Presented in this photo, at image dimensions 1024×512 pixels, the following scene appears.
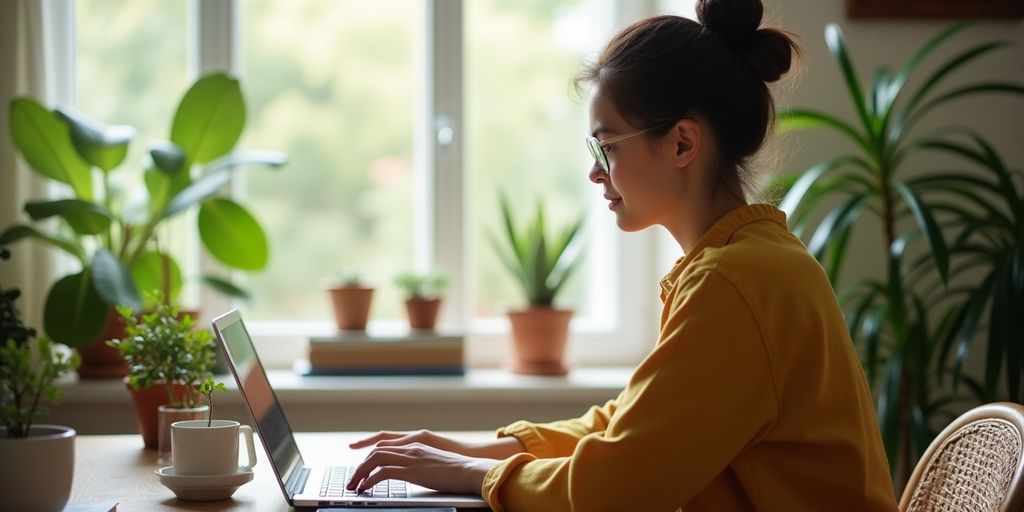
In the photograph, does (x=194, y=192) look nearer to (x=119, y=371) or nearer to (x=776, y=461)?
(x=119, y=371)

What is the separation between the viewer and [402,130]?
3.02 m

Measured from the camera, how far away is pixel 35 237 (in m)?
2.49

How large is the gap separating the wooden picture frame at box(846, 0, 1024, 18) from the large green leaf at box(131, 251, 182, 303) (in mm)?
1762

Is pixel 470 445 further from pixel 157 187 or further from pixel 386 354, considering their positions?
pixel 157 187

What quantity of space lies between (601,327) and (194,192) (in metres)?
1.18

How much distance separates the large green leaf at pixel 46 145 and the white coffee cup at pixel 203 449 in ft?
4.09

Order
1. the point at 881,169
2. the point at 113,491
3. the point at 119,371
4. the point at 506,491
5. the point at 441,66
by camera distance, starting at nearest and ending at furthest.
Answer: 1. the point at 506,491
2. the point at 113,491
3. the point at 881,169
4. the point at 119,371
5. the point at 441,66

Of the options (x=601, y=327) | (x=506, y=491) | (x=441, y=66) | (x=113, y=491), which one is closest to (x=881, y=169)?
(x=601, y=327)

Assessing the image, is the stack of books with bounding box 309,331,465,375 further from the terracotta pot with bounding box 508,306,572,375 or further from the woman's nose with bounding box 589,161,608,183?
the woman's nose with bounding box 589,161,608,183

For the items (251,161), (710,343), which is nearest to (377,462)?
(710,343)

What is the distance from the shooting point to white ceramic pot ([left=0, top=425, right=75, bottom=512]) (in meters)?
1.13

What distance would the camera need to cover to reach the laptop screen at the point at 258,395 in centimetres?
143

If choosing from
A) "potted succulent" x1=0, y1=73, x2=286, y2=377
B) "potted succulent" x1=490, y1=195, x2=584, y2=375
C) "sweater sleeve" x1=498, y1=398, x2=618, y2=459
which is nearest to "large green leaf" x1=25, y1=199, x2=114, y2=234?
"potted succulent" x1=0, y1=73, x2=286, y2=377

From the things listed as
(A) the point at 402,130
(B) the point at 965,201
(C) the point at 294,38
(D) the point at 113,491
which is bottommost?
(D) the point at 113,491
